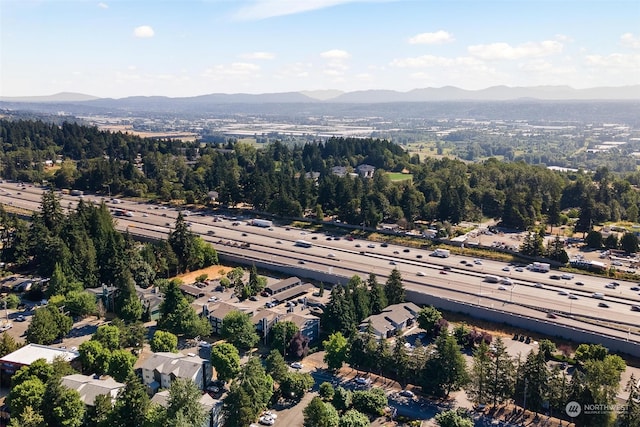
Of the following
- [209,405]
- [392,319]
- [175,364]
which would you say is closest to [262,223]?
[392,319]

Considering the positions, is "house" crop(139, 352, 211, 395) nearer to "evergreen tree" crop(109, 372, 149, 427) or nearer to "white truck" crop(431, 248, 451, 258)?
"evergreen tree" crop(109, 372, 149, 427)

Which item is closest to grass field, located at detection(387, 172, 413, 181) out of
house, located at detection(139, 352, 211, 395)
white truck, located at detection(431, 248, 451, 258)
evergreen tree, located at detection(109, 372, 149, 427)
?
white truck, located at detection(431, 248, 451, 258)

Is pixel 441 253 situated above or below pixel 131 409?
below

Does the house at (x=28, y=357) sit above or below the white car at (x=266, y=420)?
above

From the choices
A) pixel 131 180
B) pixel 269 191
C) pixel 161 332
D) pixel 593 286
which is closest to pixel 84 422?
pixel 161 332

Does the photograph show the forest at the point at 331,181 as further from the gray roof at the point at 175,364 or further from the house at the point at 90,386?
the house at the point at 90,386

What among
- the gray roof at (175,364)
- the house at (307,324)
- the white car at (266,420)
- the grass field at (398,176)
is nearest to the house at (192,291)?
the house at (307,324)

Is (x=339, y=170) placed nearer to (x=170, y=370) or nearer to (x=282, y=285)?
(x=282, y=285)
